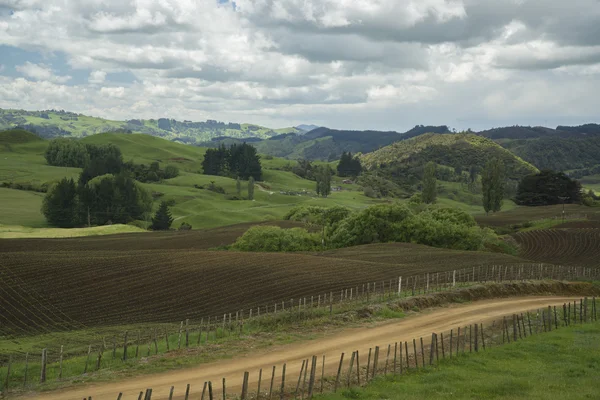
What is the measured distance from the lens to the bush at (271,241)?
96438 mm

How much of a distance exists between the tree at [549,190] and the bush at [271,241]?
11159 cm

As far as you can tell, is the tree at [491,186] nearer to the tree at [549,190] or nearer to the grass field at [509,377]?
the tree at [549,190]

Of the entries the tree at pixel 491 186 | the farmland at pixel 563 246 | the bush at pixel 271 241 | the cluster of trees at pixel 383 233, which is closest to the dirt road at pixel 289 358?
the farmland at pixel 563 246

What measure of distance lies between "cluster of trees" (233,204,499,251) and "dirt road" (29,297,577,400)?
5495 cm

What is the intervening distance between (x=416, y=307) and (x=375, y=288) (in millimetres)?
11162

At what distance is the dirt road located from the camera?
73.4ft

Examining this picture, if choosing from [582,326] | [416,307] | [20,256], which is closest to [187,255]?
[20,256]

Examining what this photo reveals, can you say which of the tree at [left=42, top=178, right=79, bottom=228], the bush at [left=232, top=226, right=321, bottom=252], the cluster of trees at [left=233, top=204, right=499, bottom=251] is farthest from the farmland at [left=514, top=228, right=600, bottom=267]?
the tree at [left=42, top=178, right=79, bottom=228]

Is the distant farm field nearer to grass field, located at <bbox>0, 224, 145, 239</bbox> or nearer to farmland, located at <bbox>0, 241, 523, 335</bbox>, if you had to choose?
farmland, located at <bbox>0, 241, 523, 335</bbox>

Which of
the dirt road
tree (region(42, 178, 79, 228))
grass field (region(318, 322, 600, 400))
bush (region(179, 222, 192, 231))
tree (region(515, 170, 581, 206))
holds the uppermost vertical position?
tree (region(515, 170, 581, 206))

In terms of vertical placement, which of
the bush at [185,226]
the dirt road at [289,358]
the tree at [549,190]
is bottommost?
the bush at [185,226]

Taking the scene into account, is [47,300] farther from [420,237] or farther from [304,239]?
[420,237]

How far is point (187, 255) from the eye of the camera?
6781 centimetres

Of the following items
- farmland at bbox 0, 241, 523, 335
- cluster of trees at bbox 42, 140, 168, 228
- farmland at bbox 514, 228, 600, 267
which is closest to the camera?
farmland at bbox 0, 241, 523, 335
